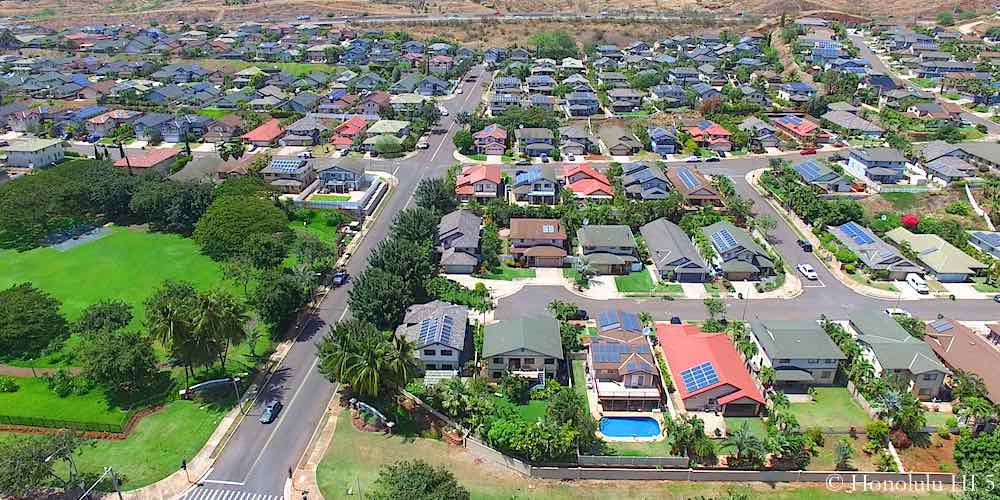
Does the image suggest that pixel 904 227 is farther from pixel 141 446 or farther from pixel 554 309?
pixel 141 446

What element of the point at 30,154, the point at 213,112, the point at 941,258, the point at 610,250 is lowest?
the point at 213,112

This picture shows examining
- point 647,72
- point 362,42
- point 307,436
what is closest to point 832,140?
point 647,72

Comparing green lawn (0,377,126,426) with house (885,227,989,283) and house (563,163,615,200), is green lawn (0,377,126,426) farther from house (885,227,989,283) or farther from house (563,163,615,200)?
house (885,227,989,283)

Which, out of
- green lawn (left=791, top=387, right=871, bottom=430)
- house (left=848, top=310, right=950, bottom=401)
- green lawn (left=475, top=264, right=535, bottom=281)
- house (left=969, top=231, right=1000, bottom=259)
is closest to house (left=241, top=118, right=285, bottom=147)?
green lawn (left=475, top=264, right=535, bottom=281)

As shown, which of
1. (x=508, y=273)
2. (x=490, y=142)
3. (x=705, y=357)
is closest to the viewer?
(x=705, y=357)

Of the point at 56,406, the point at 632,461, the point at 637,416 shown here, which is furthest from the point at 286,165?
the point at 632,461

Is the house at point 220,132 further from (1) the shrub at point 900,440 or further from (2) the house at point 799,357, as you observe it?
(1) the shrub at point 900,440

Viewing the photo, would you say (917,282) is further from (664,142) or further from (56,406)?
(56,406)

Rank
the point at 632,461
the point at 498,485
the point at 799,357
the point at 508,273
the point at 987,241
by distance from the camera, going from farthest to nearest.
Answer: the point at 987,241, the point at 508,273, the point at 799,357, the point at 632,461, the point at 498,485
